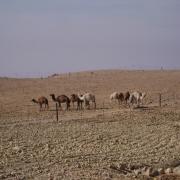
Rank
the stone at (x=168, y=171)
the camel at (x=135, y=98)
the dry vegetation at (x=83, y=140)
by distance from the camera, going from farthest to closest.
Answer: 1. the camel at (x=135, y=98)
2. the stone at (x=168, y=171)
3. the dry vegetation at (x=83, y=140)

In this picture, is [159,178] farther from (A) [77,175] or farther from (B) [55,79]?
(B) [55,79]

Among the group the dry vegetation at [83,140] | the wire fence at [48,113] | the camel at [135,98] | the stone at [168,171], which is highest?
the camel at [135,98]

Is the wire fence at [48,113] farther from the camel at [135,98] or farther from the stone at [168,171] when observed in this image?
the stone at [168,171]

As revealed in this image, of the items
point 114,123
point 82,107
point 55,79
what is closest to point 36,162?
point 114,123

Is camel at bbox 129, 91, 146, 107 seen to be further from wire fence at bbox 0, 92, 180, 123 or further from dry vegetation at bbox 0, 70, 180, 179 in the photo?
dry vegetation at bbox 0, 70, 180, 179

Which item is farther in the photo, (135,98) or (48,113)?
(135,98)

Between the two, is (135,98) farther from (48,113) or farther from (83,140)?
(83,140)

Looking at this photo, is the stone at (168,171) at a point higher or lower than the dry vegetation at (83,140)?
lower

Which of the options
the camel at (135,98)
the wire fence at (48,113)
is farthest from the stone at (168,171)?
the camel at (135,98)

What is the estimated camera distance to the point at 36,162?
1814 cm

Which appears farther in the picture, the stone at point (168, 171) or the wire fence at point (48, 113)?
the wire fence at point (48, 113)

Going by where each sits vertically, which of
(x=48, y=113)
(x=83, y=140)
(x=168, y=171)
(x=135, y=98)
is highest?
(x=135, y=98)

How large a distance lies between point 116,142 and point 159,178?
22.0 feet

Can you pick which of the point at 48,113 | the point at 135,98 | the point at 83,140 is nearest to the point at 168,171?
the point at 83,140
